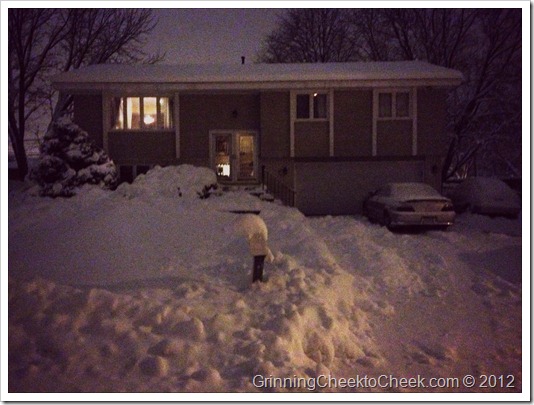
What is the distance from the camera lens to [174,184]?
14.8m

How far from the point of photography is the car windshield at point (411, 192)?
14.5 meters

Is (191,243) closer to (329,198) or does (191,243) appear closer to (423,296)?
(423,296)

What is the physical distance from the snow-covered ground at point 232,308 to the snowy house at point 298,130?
739cm

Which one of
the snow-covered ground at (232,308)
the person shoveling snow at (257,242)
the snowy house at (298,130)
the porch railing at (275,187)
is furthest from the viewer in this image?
the snowy house at (298,130)

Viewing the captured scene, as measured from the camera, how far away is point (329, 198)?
19078 mm

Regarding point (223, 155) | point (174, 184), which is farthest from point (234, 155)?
point (174, 184)

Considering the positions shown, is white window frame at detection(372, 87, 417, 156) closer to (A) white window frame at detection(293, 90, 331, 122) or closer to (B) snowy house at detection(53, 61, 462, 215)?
(B) snowy house at detection(53, 61, 462, 215)

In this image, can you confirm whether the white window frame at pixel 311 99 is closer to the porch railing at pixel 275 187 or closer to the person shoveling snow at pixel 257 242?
the porch railing at pixel 275 187

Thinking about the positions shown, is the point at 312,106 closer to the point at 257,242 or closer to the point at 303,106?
the point at 303,106

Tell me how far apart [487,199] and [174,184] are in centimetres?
1058

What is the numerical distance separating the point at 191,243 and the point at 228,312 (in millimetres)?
3190

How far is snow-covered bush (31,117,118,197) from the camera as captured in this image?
594 inches

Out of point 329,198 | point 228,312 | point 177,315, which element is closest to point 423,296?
point 228,312

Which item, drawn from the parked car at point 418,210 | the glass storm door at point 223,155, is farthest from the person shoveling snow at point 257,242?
the glass storm door at point 223,155
